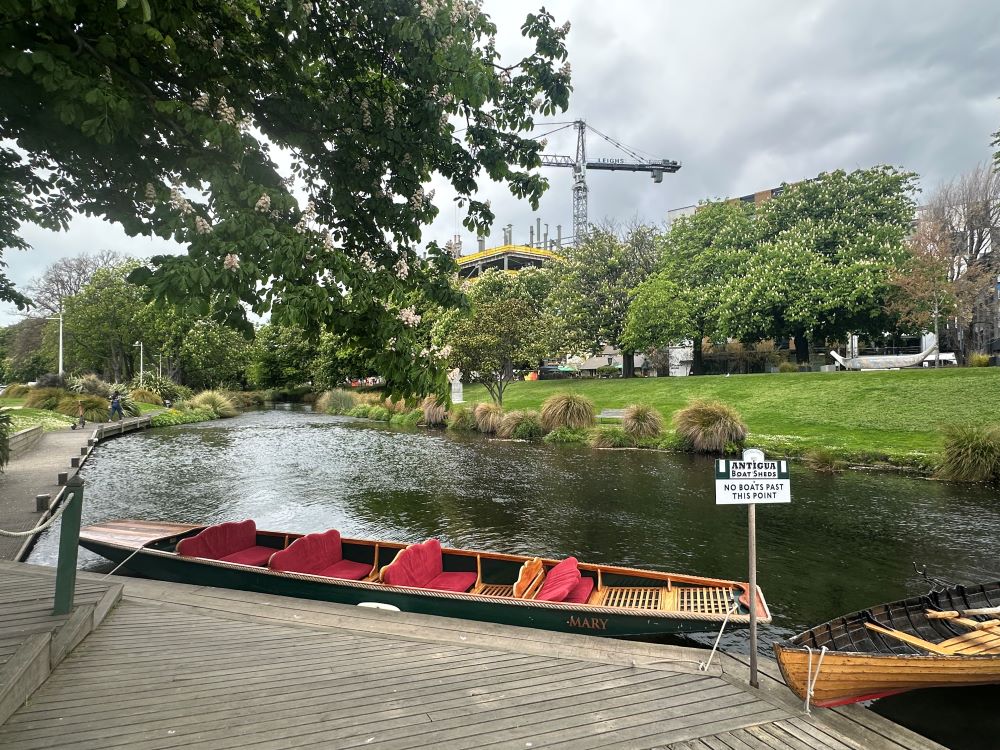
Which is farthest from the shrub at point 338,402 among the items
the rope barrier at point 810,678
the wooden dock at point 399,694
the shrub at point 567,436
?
the rope barrier at point 810,678

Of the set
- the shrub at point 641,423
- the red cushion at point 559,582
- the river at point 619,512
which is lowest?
the river at point 619,512

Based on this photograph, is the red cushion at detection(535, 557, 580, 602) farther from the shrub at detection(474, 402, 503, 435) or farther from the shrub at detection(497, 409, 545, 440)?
the shrub at detection(474, 402, 503, 435)

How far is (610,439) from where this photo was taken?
75.3 feet

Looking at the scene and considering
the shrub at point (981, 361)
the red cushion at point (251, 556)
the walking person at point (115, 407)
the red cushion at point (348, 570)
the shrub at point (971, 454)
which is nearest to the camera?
the red cushion at point (348, 570)

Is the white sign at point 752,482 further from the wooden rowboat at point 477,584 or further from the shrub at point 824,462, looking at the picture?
the shrub at point 824,462

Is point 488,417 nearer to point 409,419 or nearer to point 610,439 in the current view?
point 409,419

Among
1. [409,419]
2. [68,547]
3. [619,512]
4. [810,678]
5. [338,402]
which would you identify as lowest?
[619,512]

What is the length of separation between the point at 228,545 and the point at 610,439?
17.0 meters

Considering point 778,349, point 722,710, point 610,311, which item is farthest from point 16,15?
point 778,349

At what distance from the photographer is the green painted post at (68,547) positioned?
4715 mm

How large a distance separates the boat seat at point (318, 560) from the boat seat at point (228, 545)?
87cm

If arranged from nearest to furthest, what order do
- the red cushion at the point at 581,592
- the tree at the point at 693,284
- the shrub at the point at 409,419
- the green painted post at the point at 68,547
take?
1. the green painted post at the point at 68,547
2. the red cushion at the point at 581,592
3. the shrub at the point at 409,419
4. the tree at the point at 693,284

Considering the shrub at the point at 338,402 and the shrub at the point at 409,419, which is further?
the shrub at the point at 338,402

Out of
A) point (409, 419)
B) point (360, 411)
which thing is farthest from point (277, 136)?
point (360, 411)
